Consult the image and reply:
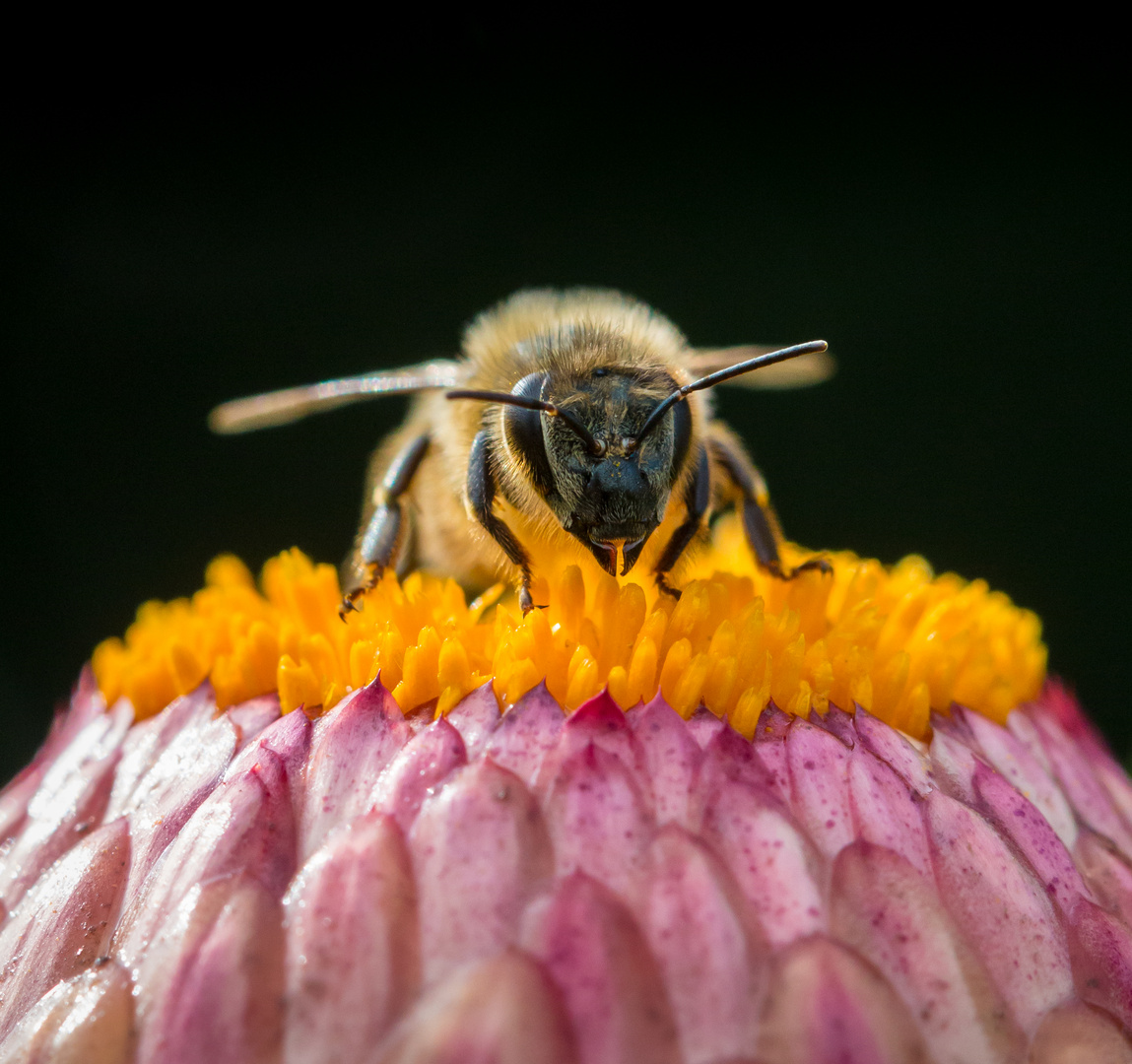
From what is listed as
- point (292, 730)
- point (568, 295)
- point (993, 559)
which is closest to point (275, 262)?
point (568, 295)

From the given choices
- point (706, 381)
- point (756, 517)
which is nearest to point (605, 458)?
point (706, 381)

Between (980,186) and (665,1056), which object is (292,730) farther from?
(980,186)

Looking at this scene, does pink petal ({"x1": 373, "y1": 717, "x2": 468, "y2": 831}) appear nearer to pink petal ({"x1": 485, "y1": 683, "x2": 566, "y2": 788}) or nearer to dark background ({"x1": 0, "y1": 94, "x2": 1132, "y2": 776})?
pink petal ({"x1": 485, "y1": 683, "x2": 566, "y2": 788})

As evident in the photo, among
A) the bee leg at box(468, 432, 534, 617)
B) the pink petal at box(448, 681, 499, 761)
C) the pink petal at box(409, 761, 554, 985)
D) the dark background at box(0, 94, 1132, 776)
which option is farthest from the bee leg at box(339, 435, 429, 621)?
the dark background at box(0, 94, 1132, 776)

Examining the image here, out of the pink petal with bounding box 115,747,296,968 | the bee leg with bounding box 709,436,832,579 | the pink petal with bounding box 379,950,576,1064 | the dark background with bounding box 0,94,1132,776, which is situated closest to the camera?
the pink petal with bounding box 379,950,576,1064

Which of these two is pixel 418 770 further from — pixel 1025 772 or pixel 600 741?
pixel 1025 772

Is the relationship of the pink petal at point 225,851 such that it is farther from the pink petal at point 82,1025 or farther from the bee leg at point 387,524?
the bee leg at point 387,524

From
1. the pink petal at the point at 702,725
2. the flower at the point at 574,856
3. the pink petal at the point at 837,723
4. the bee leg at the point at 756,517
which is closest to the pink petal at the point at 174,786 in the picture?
the flower at the point at 574,856
